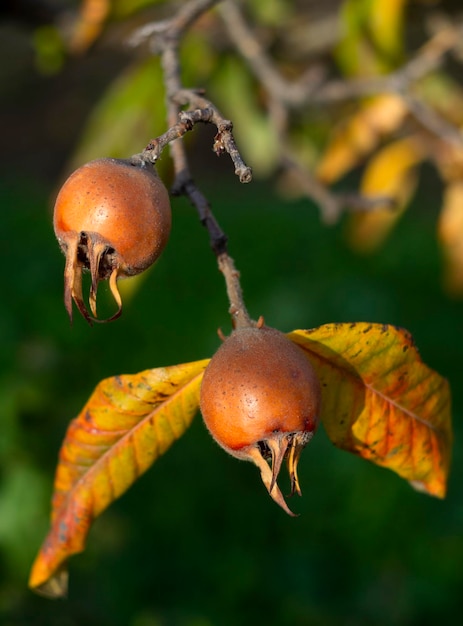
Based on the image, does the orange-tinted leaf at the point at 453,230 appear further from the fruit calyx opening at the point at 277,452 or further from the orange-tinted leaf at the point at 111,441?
the fruit calyx opening at the point at 277,452

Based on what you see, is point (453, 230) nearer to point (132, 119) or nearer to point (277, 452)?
point (132, 119)

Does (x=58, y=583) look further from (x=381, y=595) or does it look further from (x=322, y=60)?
(x=322, y=60)

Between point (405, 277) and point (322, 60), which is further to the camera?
point (405, 277)

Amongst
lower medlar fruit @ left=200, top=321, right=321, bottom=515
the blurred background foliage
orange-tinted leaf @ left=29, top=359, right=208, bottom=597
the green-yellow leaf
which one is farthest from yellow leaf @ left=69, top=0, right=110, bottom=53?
lower medlar fruit @ left=200, top=321, right=321, bottom=515

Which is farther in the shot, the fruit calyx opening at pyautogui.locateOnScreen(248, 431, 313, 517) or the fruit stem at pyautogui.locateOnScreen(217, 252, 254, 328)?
the fruit stem at pyautogui.locateOnScreen(217, 252, 254, 328)

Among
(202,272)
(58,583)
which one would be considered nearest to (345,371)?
(58,583)

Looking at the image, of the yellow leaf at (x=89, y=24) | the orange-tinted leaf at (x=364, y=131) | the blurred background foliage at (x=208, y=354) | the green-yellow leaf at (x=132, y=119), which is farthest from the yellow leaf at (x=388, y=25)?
the yellow leaf at (x=89, y=24)

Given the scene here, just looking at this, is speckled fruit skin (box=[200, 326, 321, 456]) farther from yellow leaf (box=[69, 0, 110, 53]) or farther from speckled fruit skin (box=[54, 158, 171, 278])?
yellow leaf (box=[69, 0, 110, 53])
